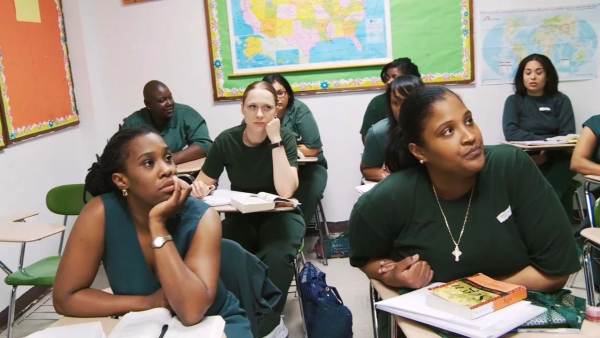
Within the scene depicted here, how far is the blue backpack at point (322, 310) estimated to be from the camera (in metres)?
2.58

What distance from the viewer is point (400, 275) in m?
1.53

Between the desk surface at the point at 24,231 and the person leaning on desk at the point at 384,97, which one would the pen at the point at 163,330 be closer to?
the desk surface at the point at 24,231

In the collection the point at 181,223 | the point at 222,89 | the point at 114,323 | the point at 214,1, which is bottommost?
the point at 114,323

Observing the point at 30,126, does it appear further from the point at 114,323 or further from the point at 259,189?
the point at 114,323

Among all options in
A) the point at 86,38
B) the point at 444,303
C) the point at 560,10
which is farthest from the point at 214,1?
the point at 444,303

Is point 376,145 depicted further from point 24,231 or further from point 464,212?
point 24,231

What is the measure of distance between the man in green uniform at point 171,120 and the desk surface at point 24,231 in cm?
142

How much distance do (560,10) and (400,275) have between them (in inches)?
144

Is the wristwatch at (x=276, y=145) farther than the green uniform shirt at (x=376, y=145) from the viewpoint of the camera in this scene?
No

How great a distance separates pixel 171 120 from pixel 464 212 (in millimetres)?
3091

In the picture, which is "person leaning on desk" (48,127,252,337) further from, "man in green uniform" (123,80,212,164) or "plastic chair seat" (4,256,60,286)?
"man in green uniform" (123,80,212,164)

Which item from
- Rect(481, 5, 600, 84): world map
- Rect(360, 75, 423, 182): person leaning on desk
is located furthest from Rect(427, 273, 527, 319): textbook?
Rect(481, 5, 600, 84): world map

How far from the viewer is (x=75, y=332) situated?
4.46ft

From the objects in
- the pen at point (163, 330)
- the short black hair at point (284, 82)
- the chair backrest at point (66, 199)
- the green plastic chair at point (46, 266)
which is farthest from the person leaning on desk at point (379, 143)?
the pen at point (163, 330)
